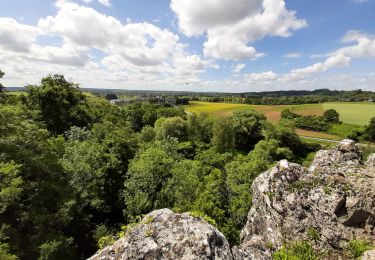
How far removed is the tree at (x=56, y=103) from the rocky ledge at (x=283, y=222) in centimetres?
4313

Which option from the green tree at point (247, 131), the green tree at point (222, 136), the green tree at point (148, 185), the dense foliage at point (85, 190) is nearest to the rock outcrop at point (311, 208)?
the dense foliage at point (85, 190)

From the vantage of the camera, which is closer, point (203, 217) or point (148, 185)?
point (203, 217)

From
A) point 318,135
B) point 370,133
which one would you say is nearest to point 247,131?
point 318,135

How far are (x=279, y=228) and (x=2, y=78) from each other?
1693 inches

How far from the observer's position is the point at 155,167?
2492 centimetres

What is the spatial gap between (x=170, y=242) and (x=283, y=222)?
613 centimetres

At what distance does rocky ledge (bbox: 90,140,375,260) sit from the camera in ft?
29.0

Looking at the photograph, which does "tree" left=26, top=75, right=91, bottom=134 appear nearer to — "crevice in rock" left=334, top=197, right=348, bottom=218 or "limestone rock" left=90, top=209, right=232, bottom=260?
"limestone rock" left=90, top=209, right=232, bottom=260

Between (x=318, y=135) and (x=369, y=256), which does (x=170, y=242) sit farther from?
(x=318, y=135)

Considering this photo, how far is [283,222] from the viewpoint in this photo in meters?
12.2

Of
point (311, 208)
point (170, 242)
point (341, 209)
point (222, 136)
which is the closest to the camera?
point (170, 242)

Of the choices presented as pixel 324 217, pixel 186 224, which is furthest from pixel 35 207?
pixel 324 217

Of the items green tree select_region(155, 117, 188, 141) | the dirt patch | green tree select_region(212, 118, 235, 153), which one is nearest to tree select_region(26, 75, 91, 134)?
green tree select_region(155, 117, 188, 141)

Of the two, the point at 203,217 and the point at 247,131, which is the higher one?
the point at 203,217
